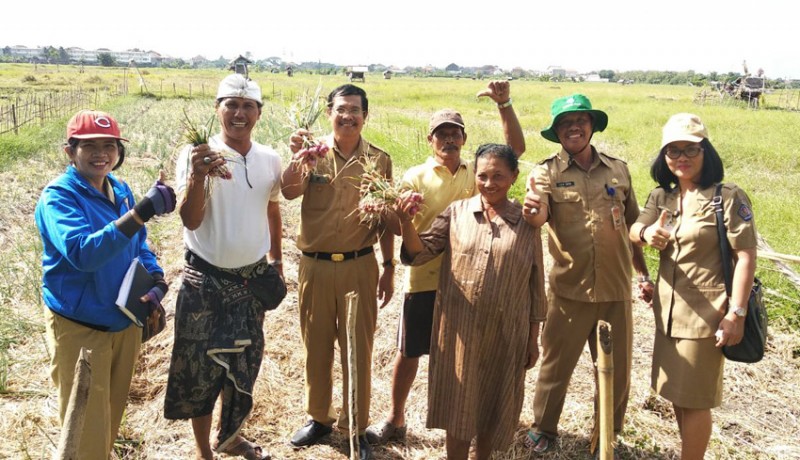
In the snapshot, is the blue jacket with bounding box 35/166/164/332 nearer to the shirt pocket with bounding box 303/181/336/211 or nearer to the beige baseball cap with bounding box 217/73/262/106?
the beige baseball cap with bounding box 217/73/262/106

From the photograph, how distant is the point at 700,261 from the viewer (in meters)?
2.44

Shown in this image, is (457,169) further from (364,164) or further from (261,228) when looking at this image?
(261,228)

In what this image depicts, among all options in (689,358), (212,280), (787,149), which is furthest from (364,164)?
(787,149)

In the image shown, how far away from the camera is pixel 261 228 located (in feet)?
8.63

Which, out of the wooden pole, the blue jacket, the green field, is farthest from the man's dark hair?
the wooden pole

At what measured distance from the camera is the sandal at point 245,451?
281 centimetres

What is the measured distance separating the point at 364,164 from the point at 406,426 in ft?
4.91

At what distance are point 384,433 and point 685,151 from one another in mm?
2037

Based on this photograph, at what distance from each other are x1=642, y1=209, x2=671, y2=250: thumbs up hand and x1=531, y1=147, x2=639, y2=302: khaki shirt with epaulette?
21 cm

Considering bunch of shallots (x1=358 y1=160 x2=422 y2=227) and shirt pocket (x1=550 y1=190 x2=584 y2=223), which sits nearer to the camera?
bunch of shallots (x1=358 y1=160 x2=422 y2=227)

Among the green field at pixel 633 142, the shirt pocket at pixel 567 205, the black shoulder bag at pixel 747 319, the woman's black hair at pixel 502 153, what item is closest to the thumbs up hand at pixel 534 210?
the woman's black hair at pixel 502 153

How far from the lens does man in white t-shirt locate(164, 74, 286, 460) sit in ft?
8.24

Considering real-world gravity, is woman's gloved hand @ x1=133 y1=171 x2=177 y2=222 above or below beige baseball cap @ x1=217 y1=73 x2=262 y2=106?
below

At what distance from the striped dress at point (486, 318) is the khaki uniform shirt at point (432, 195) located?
0.94 feet
